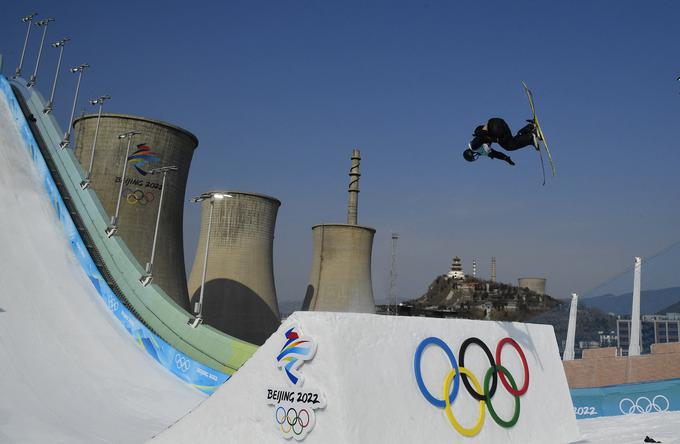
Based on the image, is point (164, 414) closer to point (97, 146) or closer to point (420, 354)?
point (420, 354)

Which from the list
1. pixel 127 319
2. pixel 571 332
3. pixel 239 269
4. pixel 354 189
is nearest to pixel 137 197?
pixel 239 269

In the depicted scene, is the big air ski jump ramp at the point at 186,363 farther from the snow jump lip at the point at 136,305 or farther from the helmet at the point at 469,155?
the helmet at the point at 469,155

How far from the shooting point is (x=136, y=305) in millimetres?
20000

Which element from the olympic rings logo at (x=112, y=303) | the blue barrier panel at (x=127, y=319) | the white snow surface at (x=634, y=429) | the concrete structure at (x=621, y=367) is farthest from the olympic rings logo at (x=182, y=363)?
the concrete structure at (x=621, y=367)

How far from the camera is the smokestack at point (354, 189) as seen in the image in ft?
191

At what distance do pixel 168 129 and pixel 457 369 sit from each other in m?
24.4

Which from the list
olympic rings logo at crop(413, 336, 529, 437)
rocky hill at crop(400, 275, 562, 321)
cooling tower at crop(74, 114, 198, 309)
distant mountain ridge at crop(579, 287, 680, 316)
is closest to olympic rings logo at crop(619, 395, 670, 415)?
distant mountain ridge at crop(579, 287, 680, 316)

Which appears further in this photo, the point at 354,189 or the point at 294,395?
the point at 354,189

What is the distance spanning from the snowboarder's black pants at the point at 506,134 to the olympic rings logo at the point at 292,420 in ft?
19.5

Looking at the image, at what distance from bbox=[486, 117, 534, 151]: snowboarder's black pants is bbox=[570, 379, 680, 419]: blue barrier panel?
32.8ft

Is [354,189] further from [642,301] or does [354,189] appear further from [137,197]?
[642,301]

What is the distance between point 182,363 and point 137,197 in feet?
42.7

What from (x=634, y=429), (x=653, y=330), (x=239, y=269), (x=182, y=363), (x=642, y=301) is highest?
(x=239, y=269)

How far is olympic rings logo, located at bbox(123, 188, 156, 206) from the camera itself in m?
27.4
